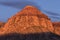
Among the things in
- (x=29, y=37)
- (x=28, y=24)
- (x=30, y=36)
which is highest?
(x=28, y=24)

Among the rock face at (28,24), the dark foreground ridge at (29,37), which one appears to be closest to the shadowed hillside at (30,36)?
the dark foreground ridge at (29,37)

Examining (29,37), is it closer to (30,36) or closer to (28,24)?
(30,36)

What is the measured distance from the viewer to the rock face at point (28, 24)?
272ft

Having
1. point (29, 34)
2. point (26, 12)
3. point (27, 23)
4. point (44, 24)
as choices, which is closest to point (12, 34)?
point (29, 34)

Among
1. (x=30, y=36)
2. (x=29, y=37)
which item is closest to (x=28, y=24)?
(x=30, y=36)

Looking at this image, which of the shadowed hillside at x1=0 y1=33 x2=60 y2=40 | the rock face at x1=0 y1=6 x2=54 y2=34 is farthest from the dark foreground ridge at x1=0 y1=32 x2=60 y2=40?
the rock face at x1=0 y1=6 x2=54 y2=34

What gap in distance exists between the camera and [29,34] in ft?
267

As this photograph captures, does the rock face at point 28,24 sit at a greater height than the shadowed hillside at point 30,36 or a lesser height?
greater

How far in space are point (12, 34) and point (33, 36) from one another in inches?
360

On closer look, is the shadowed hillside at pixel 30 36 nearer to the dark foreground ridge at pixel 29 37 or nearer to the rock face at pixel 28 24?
the dark foreground ridge at pixel 29 37

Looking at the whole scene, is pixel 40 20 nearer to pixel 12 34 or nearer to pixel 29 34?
pixel 29 34

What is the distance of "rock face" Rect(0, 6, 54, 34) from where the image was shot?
272ft

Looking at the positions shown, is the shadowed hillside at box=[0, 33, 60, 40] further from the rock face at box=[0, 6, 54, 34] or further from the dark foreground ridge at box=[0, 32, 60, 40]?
the rock face at box=[0, 6, 54, 34]

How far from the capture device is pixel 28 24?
87.2 meters
